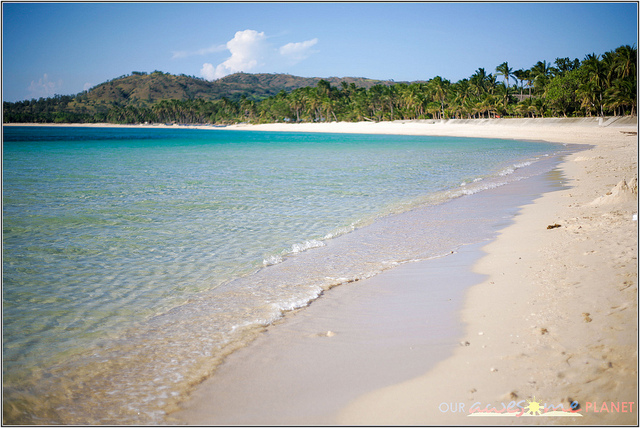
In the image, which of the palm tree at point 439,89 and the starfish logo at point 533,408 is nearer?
the starfish logo at point 533,408

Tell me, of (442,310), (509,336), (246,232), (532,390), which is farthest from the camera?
(246,232)

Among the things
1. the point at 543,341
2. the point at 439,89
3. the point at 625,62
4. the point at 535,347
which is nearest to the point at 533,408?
the point at 535,347

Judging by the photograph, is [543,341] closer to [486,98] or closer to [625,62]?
[625,62]

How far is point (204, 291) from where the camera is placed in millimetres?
5766

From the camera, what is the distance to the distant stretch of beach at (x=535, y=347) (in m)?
2.88

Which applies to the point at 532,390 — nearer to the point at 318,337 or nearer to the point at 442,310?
the point at 442,310

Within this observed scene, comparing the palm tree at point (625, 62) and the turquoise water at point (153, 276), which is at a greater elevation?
the palm tree at point (625, 62)

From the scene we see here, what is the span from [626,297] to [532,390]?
2.10 m

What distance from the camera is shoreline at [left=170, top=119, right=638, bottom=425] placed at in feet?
9.66

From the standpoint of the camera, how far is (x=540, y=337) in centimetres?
370

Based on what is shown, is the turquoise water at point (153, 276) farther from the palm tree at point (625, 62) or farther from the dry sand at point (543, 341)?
the palm tree at point (625, 62)

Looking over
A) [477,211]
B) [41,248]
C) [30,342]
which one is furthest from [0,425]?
[477,211]

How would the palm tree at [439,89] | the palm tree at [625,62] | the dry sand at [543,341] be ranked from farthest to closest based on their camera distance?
the palm tree at [439,89], the palm tree at [625,62], the dry sand at [543,341]

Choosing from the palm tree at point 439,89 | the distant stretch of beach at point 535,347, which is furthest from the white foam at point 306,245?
the palm tree at point 439,89
